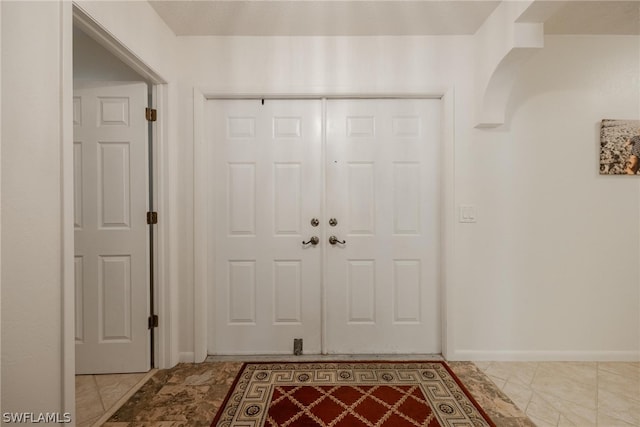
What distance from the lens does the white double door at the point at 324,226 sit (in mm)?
2264

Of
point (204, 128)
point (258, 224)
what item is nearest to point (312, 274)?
point (258, 224)

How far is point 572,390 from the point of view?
1.85 metres

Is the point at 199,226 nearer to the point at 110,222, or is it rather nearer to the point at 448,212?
the point at 110,222

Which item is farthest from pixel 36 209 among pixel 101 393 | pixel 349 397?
pixel 349 397

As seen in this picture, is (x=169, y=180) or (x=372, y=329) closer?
(x=169, y=180)

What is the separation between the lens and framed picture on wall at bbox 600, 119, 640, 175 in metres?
2.17

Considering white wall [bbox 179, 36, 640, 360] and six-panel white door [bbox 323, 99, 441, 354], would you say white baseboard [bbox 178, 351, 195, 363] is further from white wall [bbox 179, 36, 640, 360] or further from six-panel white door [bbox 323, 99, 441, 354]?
six-panel white door [bbox 323, 99, 441, 354]

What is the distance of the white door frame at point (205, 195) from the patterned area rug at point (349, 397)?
1.35ft

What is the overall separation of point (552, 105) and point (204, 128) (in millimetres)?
Answer: 2602

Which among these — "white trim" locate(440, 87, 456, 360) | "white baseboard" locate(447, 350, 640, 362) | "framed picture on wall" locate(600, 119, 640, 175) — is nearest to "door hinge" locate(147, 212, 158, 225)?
"white trim" locate(440, 87, 456, 360)

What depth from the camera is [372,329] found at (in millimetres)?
2281

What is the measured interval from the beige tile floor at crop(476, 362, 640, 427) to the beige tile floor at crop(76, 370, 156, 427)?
Answer: 2.36 metres

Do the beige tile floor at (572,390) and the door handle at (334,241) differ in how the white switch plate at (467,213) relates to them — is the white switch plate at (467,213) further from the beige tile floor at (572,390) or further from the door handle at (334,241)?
the beige tile floor at (572,390)

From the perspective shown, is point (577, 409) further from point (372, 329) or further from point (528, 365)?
point (372, 329)
